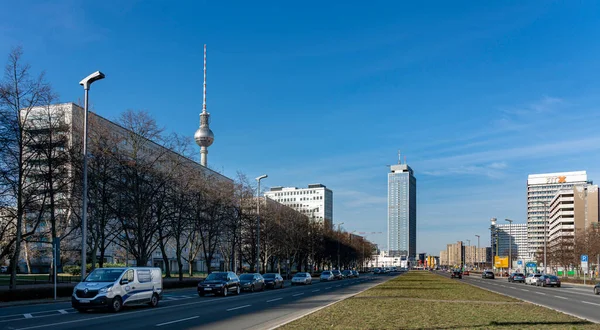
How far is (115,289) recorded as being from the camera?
2192 centimetres

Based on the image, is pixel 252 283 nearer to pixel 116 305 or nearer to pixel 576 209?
pixel 116 305

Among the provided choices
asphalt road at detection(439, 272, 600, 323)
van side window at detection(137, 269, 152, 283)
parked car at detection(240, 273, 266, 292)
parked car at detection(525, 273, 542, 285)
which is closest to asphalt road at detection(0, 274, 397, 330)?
van side window at detection(137, 269, 152, 283)

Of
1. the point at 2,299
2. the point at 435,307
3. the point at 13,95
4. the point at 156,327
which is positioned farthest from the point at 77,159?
the point at 435,307

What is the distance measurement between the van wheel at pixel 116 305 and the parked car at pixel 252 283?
20.9 meters

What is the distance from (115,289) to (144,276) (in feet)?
7.77

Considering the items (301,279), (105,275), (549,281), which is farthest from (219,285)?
(549,281)

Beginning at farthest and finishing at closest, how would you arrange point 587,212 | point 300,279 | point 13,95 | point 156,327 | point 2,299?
point 587,212 → point 300,279 → point 13,95 → point 2,299 → point 156,327

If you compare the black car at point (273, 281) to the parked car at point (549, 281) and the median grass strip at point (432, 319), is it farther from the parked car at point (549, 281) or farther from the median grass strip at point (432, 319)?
the parked car at point (549, 281)

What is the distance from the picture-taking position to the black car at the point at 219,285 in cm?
3497

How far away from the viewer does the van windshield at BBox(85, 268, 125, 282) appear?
22078 millimetres

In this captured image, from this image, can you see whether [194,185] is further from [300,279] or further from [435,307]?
[435,307]

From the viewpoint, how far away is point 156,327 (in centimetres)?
1661

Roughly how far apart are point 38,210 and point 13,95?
762 cm

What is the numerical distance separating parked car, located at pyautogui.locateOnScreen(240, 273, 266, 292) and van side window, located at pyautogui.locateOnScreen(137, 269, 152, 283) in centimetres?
1844
